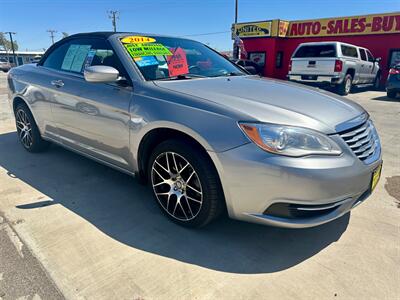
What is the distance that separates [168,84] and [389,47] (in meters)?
17.2

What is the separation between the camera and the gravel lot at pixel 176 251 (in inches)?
78.2

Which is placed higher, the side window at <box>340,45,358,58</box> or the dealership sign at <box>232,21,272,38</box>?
the dealership sign at <box>232,21,272,38</box>

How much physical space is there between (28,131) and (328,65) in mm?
9951

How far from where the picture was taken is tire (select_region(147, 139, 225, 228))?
229 cm

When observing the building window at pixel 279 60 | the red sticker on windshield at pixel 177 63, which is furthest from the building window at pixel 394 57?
the red sticker on windshield at pixel 177 63

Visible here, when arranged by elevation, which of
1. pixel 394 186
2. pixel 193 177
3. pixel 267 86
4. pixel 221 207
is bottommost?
pixel 394 186

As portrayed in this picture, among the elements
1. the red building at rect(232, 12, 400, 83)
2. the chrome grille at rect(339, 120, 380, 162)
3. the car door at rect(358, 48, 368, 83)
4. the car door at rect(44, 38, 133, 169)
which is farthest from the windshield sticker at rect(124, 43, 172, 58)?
the red building at rect(232, 12, 400, 83)

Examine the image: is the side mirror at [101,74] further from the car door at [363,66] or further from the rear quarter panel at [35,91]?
the car door at [363,66]

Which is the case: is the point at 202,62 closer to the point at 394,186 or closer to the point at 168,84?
the point at 168,84

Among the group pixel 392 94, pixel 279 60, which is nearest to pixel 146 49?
pixel 392 94

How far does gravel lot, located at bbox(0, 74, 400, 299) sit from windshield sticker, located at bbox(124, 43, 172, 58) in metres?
1.39

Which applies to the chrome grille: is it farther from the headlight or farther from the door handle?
the door handle

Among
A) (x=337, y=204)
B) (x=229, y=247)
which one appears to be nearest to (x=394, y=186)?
(x=337, y=204)

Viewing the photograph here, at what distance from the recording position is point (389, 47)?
1603 cm
